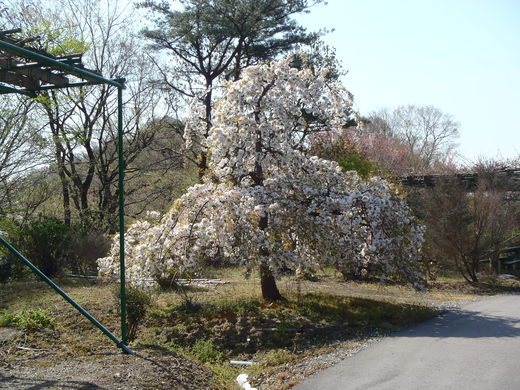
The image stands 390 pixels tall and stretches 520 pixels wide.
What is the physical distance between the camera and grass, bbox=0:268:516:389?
25.6 feet

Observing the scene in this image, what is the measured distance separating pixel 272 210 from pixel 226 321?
7.11 feet

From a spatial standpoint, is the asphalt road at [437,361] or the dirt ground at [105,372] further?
the asphalt road at [437,361]

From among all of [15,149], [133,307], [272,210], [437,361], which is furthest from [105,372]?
[15,149]

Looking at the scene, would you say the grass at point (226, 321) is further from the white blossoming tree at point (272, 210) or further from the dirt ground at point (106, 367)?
the white blossoming tree at point (272, 210)

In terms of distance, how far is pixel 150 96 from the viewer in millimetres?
23969

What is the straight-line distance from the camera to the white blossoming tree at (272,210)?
9.98m

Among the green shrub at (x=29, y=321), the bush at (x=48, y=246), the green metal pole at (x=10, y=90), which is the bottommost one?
the green shrub at (x=29, y=321)

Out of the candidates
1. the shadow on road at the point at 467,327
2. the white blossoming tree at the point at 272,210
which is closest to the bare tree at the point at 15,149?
the white blossoming tree at the point at 272,210

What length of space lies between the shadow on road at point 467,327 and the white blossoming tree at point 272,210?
106 centimetres

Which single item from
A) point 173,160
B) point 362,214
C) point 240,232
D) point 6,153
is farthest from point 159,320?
point 173,160

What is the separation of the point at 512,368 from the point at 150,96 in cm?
1985

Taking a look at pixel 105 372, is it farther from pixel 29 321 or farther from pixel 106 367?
pixel 29 321

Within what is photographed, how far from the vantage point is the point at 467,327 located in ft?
31.8

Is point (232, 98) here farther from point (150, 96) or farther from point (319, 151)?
point (150, 96)
